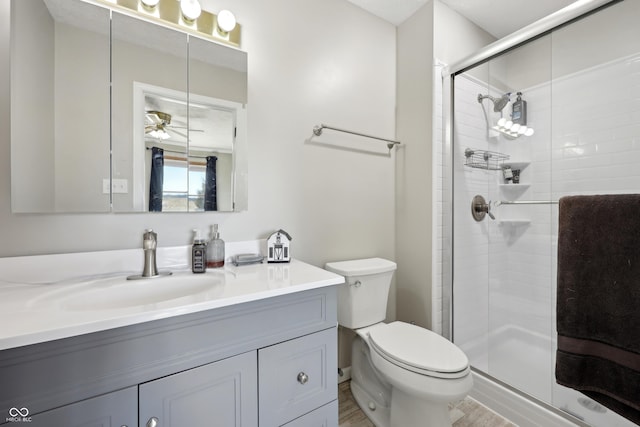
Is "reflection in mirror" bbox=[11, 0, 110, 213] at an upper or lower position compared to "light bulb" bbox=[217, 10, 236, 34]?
lower

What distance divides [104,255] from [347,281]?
1094mm

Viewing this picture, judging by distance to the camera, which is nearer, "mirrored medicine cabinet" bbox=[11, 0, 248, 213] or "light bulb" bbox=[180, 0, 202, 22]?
"mirrored medicine cabinet" bbox=[11, 0, 248, 213]

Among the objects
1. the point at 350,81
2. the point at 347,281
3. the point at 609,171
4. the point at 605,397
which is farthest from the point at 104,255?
the point at 609,171

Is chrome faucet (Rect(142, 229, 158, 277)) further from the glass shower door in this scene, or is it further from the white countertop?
the glass shower door

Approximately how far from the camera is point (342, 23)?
167 centimetres

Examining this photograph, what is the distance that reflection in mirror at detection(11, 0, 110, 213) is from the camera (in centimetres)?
93

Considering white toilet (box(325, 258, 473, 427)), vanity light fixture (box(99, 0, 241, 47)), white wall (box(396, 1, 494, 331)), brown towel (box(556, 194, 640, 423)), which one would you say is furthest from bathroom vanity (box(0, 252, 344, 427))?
vanity light fixture (box(99, 0, 241, 47))

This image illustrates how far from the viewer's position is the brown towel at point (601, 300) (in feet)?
2.45

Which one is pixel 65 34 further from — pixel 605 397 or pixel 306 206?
pixel 605 397

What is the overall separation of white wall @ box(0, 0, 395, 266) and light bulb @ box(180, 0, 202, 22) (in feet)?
0.35

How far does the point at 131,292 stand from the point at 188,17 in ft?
3.90

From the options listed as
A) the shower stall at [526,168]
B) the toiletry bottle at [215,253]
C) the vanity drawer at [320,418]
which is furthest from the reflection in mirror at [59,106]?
the shower stall at [526,168]

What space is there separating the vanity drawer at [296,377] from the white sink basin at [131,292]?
0.98ft

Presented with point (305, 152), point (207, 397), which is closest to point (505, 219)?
point (305, 152)
